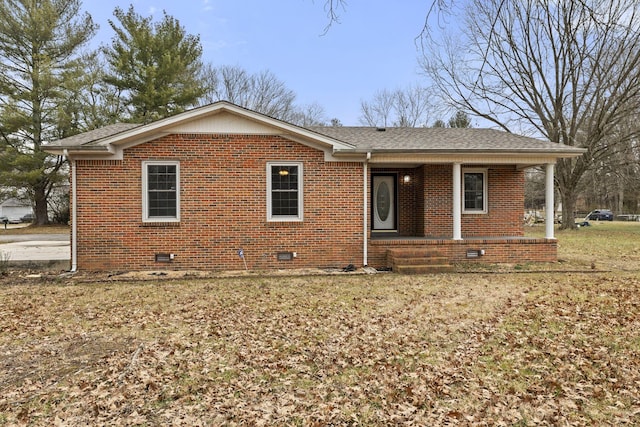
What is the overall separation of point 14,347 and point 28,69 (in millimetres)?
25853

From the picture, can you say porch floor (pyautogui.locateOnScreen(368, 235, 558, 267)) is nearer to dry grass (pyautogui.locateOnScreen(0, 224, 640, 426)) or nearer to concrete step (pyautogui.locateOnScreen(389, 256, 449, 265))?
concrete step (pyautogui.locateOnScreen(389, 256, 449, 265))

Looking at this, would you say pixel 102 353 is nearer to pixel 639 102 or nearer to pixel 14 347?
pixel 14 347

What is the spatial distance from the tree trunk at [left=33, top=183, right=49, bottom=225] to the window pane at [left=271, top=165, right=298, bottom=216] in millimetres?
22208

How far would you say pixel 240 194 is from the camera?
941 cm

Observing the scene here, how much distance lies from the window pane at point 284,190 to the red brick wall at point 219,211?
259 millimetres

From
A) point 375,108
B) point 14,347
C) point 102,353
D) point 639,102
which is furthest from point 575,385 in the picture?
point 375,108

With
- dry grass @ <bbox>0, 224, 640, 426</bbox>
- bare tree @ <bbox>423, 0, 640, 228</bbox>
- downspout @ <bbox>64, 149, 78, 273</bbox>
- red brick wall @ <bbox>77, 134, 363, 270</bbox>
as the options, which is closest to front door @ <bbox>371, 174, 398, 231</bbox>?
red brick wall @ <bbox>77, 134, 363, 270</bbox>

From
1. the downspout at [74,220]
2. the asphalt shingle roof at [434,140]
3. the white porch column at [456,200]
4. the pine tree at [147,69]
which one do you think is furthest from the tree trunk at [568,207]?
the downspout at [74,220]

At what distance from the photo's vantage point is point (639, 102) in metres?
19.2

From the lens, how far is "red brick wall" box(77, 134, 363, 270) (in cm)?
911

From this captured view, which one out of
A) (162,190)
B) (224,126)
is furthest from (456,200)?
(162,190)

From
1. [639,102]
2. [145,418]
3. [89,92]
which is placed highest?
[89,92]

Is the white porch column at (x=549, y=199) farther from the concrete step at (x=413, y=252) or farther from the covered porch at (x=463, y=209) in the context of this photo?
→ the concrete step at (x=413, y=252)

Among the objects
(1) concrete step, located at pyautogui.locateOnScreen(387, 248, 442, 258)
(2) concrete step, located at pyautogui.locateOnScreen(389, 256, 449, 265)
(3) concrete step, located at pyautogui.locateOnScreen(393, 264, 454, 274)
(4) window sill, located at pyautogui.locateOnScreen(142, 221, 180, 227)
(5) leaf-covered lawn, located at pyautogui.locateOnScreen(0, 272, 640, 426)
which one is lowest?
(5) leaf-covered lawn, located at pyautogui.locateOnScreen(0, 272, 640, 426)
